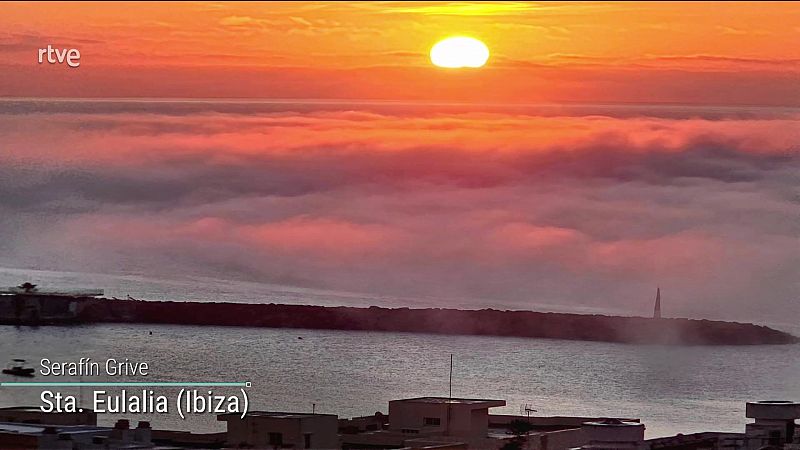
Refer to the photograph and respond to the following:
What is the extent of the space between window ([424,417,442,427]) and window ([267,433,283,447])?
1.60 meters

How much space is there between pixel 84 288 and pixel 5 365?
8.49 metres

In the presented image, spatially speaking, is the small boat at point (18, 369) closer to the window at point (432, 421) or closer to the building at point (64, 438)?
the window at point (432, 421)

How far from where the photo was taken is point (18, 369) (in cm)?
1891

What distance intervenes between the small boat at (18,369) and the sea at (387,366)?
300 millimetres

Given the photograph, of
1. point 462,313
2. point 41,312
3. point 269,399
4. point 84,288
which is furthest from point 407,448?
point 462,313

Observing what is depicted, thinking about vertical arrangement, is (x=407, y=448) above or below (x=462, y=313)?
below

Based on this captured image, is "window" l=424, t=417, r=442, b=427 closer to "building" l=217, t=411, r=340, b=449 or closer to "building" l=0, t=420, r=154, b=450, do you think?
"building" l=217, t=411, r=340, b=449

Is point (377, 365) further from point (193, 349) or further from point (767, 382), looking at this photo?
point (767, 382)

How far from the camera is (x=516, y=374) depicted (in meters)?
25.0

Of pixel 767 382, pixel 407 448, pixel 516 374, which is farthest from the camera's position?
pixel 516 374

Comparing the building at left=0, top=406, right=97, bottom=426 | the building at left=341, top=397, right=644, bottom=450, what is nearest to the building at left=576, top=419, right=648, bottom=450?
the building at left=341, top=397, right=644, bottom=450

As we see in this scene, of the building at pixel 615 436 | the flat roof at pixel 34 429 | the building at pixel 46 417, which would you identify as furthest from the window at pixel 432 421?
the flat roof at pixel 34 429

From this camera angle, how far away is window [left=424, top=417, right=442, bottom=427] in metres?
10.5

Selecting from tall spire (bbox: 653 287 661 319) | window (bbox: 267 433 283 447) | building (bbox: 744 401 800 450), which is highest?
tall spire (bbox: 653 287 661 319)
